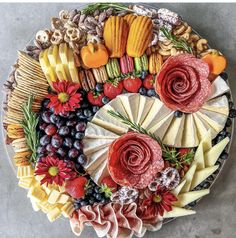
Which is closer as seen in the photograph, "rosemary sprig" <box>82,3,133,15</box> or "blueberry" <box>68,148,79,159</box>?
"blueberry" <box>68,148,79,159</box>

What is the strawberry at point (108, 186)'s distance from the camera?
188 cm

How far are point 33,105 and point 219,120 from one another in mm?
670

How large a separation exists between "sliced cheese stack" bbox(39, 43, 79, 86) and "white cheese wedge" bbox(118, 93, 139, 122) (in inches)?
7.3

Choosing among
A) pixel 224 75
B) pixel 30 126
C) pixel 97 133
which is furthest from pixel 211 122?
pixel 30 126

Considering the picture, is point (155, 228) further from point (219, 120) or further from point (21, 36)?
point (21, 36)

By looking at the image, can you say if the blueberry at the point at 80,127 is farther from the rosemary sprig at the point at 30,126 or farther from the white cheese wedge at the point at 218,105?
the white cheese wedge at the point at 218,105

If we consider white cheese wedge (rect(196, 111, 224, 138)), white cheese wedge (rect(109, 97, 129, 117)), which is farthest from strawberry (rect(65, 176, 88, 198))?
white cheese wedge (rect(196, 111, 224, 138))

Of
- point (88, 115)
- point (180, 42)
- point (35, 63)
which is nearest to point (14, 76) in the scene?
point (35, 63)

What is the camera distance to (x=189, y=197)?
6.29 ft

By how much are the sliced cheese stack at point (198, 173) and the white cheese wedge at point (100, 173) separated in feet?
0.83

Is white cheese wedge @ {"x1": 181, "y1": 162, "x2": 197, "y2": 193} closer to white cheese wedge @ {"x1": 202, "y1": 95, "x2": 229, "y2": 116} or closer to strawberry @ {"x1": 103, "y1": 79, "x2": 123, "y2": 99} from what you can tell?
white cheese wedge @ {"x1": 202, "y1": 95, "x2": 229, "y2": 116}

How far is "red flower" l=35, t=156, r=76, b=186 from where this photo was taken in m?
1.82

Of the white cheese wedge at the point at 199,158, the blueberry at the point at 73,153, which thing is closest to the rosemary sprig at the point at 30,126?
the blueberry at the point at 73,153

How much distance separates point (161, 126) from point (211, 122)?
18 centimetres
